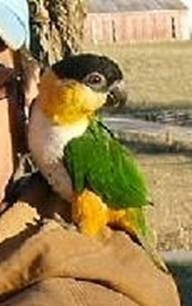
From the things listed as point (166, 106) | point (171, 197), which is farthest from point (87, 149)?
point (166, 106)

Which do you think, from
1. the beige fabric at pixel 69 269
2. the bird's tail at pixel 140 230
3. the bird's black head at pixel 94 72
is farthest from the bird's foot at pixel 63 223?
the bird's black head at pixel 94 72

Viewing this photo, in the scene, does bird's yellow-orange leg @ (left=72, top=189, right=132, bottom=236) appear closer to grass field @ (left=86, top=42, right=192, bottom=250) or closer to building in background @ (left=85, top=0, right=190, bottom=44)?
grass field @ (left=86, top=42, right=192, bottom=250)

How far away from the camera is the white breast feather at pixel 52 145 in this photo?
1.80 metres

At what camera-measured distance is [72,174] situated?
1.92m

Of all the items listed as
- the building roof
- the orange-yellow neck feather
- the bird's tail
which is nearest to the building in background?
the building roof

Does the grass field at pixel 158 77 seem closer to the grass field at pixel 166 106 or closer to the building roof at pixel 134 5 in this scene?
the grass field at pixel 166 106

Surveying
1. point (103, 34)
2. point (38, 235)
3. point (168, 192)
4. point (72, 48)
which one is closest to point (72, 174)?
point (38, 235)

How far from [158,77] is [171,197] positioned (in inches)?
443

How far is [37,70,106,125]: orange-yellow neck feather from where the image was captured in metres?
1.83

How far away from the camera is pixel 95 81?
1854mm

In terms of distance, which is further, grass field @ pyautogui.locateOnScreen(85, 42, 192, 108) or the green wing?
grass field @ pyautogui.locateOnScreen(85, 42, 192, 108)

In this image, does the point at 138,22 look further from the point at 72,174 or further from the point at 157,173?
the point at 72,174

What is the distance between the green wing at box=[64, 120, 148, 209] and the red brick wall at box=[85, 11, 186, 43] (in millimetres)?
34376

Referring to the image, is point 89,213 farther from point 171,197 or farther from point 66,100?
point 171,197
